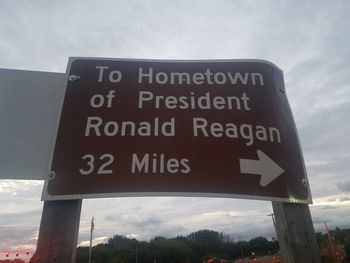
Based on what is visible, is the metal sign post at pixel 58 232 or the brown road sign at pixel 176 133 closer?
the metal sign post at pixel 58 232

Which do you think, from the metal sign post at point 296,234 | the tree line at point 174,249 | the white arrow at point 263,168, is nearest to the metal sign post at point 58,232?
the white arrow at point 263,168

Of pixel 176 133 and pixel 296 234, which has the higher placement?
pixel 176 133

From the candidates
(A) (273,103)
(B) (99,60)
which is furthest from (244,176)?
(B) (99,60)

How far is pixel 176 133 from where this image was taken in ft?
8.09

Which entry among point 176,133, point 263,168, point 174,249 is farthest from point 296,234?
point 174,249

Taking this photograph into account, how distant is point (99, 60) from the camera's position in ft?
9.31

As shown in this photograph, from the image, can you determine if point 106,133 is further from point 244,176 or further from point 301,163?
point 301,163

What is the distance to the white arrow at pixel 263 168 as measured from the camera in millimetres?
2348

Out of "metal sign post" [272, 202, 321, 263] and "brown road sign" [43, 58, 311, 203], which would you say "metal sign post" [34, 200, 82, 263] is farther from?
"metal sign post" [272, 202, 321, 263]

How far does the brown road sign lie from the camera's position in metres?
2.26

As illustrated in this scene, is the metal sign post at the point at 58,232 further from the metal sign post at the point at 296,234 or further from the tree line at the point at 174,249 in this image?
the tree line at the point at 174,249

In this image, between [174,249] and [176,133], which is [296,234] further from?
[174,249]

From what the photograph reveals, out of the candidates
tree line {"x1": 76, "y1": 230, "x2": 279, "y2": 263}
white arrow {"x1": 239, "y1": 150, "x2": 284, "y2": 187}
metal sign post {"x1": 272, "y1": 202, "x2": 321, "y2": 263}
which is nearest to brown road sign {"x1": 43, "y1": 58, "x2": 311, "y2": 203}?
white arrow {"x1": 239, "y1": 150, "x2": 284, "y2": 187}

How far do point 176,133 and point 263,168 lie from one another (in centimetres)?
76
